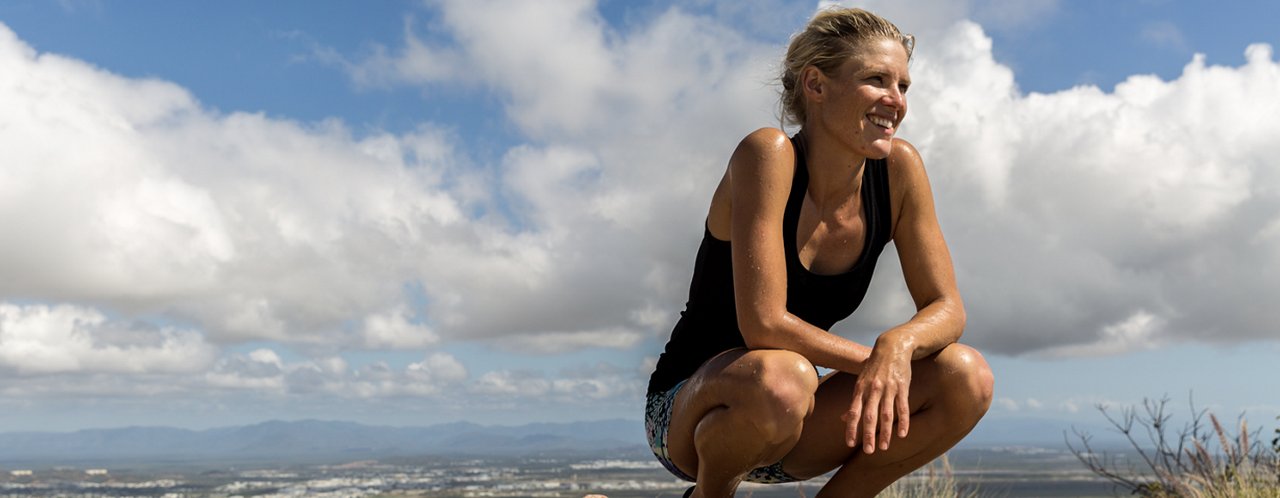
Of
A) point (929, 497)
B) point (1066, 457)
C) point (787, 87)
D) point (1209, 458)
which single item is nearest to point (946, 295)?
point (787, 87)

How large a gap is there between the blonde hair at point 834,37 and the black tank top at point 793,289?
29cm

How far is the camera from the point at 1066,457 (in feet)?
627

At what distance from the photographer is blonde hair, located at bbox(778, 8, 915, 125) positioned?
3576mm

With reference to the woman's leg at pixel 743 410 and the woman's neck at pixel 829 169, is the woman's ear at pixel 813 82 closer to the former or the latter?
the woman's neck at pixel 829 169

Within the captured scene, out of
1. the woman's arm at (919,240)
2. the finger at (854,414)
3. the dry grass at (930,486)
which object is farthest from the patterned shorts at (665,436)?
the dry grass at (930,486)

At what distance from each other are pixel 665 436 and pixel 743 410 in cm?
64

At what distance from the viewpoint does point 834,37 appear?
359 centimetres

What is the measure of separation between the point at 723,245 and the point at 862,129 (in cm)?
62

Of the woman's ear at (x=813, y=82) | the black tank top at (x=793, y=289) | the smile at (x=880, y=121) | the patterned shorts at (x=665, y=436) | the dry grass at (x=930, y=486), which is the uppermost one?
the woman's ear at (x=813, y=82)

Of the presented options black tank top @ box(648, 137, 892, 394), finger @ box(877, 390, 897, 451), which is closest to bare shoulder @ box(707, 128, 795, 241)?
black tank top @ box(648, 137, 892, 394)

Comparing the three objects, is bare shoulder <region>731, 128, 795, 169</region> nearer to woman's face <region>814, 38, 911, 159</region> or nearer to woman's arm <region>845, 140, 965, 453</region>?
woman's face <region>814, 38, 911, 159</region>

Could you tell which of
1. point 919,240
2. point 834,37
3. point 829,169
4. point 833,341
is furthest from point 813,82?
point 833,341

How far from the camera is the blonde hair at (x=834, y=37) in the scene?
11.7ft

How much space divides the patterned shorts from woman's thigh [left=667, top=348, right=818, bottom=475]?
30 centimetres
